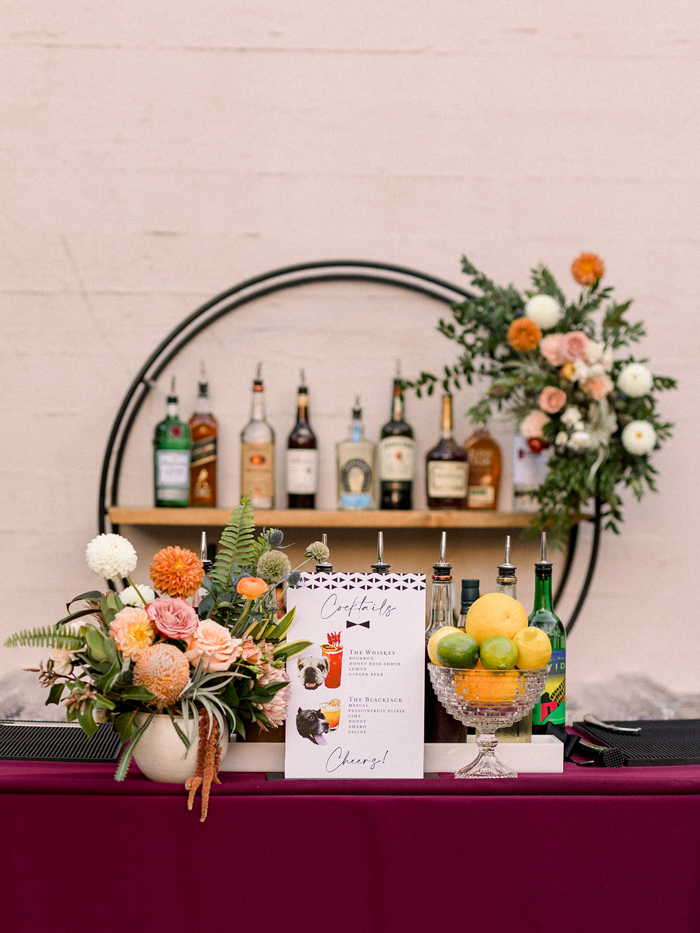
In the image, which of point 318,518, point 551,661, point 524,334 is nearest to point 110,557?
point 551,661

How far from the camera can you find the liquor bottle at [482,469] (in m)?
1.87

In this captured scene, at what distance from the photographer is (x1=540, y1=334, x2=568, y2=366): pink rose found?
163 centimetres

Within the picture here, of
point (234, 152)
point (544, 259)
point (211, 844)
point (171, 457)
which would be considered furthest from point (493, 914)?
point (234, 152)

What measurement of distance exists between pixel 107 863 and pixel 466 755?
15.1 inches

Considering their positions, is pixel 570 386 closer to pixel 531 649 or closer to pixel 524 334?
pixel 524 334

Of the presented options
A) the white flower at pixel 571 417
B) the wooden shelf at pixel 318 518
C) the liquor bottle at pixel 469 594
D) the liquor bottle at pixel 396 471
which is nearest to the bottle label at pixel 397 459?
the liquor bottle at pixel 396 471

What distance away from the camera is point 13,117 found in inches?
78.8

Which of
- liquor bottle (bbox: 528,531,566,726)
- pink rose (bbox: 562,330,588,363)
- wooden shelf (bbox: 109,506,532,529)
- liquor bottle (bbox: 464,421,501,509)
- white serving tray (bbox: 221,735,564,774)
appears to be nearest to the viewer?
white serving tray (bbox: 221,735,564,774)

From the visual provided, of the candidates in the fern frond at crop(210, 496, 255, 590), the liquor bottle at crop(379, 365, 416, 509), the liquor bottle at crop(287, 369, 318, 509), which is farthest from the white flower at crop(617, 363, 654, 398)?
the fern frond at crop(210, 496, 255, 590)

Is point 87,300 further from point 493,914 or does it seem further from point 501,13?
point 493,914

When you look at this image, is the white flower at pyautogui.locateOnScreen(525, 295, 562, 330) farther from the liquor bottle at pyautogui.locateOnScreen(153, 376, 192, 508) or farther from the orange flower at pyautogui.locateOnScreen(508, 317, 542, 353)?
the liquor bottle at pyautogui.locateOnScreen(153, 376, 192, 508)

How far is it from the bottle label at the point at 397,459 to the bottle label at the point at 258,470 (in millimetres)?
253

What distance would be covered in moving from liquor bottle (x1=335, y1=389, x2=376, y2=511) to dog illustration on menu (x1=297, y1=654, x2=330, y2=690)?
0.96 metres

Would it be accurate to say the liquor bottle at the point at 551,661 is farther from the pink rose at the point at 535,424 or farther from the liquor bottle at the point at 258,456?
the liquor bottle at the point at 258,456
